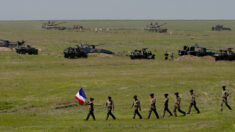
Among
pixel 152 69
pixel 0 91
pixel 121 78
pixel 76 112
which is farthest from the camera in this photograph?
pixel 152 69

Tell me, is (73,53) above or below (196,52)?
below

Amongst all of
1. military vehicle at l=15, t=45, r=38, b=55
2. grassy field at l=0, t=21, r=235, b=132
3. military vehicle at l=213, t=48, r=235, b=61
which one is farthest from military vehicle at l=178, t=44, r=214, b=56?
military vehicle at l=15, t=45, r=38, b=55

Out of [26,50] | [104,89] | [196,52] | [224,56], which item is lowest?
[104,89]

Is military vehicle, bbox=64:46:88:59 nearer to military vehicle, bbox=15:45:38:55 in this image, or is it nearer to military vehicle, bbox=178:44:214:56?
military vehicle, bbox=15:45:38:55

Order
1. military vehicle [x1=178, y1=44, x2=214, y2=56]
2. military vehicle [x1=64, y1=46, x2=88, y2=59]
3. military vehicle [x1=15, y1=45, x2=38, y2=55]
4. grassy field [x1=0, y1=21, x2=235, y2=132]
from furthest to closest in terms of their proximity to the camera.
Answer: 1. military vehicle [x1=15, y1=45, x2=38, y2=55]
2. military vehicle [x1=178, y1=44, x2=214, y2=56]
3. military vehicle [x1=64, y1=46, x2=88, y2=59]
4. grassy field [x1=0, y1=21, x2=235, y2=132]

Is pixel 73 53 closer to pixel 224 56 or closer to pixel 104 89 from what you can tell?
pixel 224 56

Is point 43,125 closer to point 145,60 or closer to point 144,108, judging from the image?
point 144,108

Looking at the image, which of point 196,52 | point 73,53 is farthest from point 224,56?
point 73,53

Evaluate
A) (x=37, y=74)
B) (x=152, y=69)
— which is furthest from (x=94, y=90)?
(x=152, y=69)

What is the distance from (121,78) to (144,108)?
53.4 feet

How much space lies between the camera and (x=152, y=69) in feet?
208

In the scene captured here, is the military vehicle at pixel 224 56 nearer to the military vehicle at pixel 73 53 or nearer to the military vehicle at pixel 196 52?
the military vehicle at pixel 196 52

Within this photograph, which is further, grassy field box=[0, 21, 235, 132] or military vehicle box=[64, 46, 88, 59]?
military vehicle box=[64, 46, 88, 59]

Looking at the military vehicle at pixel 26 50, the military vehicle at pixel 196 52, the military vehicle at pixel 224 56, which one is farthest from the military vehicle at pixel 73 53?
the military vehicle at pixel 224 56
